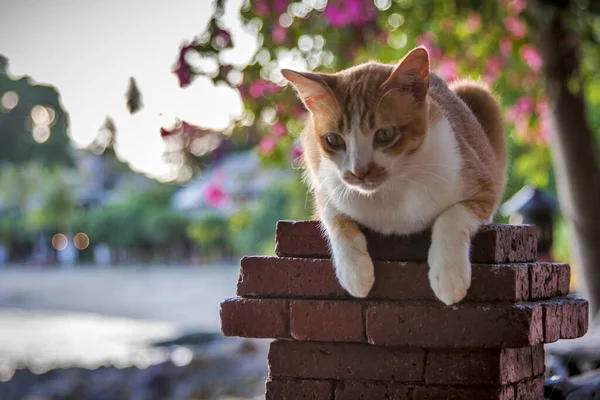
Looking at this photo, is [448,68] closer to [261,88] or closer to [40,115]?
[261,88]

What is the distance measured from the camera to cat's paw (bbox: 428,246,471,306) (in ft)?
5.00

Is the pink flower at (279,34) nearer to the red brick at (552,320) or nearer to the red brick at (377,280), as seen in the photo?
the red brick at (377,280)

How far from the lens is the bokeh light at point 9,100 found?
19.1 ft

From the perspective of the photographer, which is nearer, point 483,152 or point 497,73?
point 483,152

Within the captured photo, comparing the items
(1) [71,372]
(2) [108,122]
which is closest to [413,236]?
(2) [108,122]

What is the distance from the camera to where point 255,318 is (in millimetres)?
1701

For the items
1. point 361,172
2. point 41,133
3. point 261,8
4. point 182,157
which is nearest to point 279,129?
point 261,8

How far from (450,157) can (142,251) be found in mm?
7691

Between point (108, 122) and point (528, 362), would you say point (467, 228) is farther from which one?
point (108, 122)

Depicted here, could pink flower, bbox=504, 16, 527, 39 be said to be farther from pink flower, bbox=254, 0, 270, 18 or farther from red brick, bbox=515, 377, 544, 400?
red brick, bbox=515, 377, 544, 400

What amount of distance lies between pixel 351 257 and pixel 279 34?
214 centimetres

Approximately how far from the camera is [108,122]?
231 cm

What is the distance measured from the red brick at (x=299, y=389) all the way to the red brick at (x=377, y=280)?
0.66 feet

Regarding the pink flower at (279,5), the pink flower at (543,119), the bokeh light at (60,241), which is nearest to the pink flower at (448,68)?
the pink flower at (543,119)
